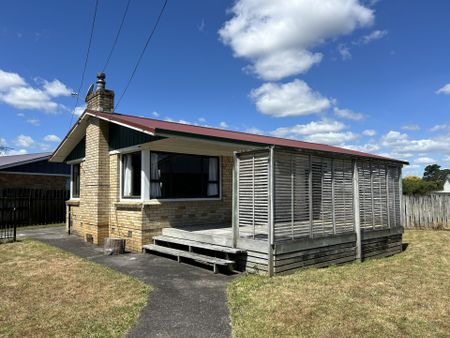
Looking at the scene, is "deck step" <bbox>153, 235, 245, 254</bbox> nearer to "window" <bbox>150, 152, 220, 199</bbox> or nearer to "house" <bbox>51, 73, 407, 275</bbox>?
"house" <bbox>51, 73, 407, 275</bbox>

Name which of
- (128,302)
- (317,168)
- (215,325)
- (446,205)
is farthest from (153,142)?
(446,205)

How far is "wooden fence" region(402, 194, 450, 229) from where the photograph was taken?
15.6 meters

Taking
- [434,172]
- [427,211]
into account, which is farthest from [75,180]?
[434,172]

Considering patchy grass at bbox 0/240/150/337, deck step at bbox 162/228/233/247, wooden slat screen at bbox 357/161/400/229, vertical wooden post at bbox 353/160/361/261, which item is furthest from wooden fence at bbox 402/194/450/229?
patchy grass at bbox 0/240/150/337

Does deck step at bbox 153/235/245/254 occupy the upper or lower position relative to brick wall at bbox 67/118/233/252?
→ lower

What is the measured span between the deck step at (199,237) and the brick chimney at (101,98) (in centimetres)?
493

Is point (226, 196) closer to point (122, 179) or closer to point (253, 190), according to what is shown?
point (122, 179)

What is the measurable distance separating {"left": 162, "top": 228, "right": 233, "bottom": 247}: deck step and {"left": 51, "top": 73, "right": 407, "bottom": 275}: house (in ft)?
0.08

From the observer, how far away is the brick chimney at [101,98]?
12273mm

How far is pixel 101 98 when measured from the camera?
12.3m

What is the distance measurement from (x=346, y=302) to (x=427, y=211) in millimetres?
12421

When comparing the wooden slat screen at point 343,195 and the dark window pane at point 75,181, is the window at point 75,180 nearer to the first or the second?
the dark window pane at point 75,181

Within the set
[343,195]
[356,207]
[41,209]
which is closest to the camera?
[343,195]

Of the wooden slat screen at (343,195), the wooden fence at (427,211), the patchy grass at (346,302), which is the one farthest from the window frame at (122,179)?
the wooden fence at (427,211)
